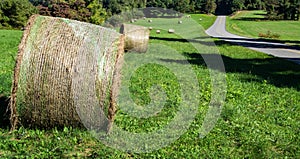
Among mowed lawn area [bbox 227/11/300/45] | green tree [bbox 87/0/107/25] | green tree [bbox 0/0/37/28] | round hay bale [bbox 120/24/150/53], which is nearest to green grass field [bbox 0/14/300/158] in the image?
round hay bale [bbox 120/24/150/53]

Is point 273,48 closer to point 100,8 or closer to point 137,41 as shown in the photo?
point 137,41

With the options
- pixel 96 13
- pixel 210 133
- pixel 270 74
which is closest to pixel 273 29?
pixel 96 13

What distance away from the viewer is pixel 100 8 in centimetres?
7388

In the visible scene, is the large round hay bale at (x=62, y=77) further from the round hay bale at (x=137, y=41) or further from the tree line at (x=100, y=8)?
the tree line at (x=100, y=8)

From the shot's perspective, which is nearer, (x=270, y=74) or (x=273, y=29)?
(x=270, y=74)

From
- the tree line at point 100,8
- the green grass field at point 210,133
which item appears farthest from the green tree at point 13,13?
the green grass field at point 210,133

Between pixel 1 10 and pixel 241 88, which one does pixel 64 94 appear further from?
pixel 1 10

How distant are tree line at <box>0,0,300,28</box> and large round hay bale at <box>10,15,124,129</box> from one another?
48392 mm

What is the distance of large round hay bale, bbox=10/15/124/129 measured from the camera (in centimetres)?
654

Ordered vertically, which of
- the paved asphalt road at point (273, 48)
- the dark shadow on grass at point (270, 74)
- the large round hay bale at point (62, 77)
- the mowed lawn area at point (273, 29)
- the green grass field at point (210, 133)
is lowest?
the mowed lawn area at point (273, 29)

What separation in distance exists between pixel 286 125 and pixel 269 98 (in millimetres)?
2370

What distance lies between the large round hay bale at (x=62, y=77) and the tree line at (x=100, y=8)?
48.4 m

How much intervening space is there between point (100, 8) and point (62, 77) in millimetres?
69343

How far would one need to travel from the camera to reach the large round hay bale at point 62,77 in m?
6.54
